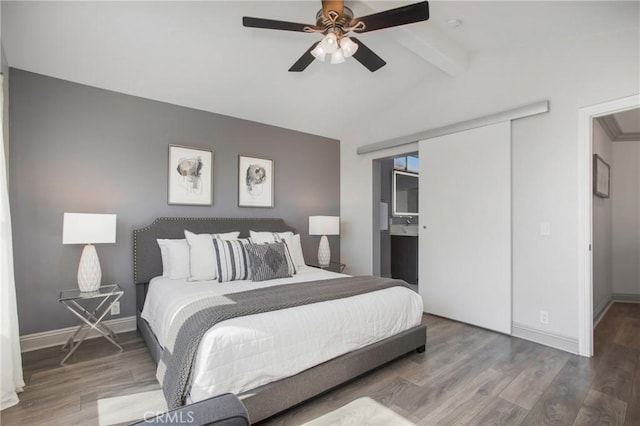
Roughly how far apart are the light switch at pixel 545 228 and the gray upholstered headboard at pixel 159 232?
10.4ft

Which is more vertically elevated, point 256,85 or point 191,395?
point 256,85

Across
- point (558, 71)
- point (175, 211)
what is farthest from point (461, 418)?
point (175, 211)

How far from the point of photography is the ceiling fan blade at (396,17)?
6.23ft

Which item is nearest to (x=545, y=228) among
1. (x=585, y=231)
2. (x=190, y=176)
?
(x=585, y=231)

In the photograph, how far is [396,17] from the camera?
1996mm

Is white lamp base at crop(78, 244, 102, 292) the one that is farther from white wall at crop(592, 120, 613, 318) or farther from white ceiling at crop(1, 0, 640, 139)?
white wall at crop(592, 120, 613, 318)

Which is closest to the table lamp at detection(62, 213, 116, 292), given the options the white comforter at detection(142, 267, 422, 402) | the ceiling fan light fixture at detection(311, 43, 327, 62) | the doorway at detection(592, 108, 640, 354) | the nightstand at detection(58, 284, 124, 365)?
the nightstand at detection(58, 284, 124, 365)

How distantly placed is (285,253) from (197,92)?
6.72ft

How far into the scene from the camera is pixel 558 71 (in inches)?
113

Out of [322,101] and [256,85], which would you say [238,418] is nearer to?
[256,85]

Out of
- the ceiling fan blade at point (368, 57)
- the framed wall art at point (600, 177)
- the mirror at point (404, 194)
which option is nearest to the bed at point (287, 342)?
the ceiling fan blade at point (368, 57)

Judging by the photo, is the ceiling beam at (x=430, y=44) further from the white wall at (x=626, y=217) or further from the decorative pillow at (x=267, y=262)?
the white wall at (x=626, y=217)

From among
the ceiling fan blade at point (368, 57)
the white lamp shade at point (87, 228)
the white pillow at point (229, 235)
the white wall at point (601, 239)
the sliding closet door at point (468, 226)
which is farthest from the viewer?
the white wall at point (601, 239)

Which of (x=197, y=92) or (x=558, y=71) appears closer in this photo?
(x=558, y=71)
